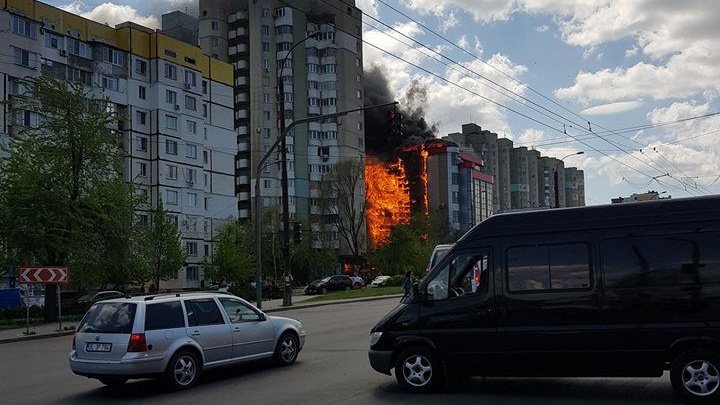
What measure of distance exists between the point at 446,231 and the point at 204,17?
4342cm

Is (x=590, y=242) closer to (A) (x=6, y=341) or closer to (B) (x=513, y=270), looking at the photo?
(B) (x=513, y=270)

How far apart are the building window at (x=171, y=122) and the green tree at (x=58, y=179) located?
135ft

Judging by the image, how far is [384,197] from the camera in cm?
10781

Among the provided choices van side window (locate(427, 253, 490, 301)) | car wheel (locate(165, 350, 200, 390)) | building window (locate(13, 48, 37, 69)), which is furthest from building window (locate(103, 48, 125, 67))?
van side window (locate(427, 253, 490, 301))

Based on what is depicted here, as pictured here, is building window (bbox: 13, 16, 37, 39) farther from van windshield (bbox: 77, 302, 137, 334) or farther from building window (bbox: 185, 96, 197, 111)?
van windshield (bbox: 77, 302, 137, 334)

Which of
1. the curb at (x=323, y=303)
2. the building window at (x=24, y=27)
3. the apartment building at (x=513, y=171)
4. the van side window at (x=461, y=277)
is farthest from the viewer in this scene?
the apartment building at (x=513, y=171)

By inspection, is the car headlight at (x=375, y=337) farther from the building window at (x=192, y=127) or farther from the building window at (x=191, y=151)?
the building window at (x=192, y=127)

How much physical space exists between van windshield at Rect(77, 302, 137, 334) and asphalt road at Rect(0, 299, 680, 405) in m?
0.97

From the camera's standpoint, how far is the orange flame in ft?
334

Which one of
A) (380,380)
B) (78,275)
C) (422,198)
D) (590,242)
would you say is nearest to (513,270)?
(590,242)

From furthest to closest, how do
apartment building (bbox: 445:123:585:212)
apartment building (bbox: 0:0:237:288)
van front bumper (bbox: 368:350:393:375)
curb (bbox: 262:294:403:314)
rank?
1. apartment building (bbox: 445:123:585:212)
2. apartment building (bbox: 0:0:237:288)
3. curb (bbox: 262:294:403:314)
4. van front bumper (bbox: 368:350:393:375)

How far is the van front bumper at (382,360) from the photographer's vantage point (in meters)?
10.2

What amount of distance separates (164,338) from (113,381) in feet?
4.15

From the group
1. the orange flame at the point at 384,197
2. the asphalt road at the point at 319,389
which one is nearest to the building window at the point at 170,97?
the orange flame at the point at 384,197
